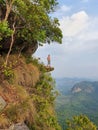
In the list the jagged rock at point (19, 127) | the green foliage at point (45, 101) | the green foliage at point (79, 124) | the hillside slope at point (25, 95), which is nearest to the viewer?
the jagged rock at point (19, 127)

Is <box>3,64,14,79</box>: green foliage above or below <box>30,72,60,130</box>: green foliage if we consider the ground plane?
above

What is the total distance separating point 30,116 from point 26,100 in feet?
4.53

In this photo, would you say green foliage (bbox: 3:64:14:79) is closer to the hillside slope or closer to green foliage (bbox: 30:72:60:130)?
the hillside slope

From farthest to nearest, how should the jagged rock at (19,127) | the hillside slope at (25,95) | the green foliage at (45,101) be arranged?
1. the green foliage at (45,101)
2. the hillside slope at (25,95)
3. the jagged rock at (19,127)

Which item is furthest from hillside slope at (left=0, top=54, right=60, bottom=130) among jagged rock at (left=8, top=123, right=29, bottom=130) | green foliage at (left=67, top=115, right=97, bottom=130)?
green foliage at (left=67, top=115, right=97, bottom=130)

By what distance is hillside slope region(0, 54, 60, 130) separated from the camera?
84.4 ft

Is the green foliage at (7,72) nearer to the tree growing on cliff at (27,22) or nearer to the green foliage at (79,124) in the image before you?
the tree growing on cliff at (27,22)

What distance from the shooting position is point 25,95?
95.5 ft

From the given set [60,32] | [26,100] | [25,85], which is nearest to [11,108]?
[26,100]

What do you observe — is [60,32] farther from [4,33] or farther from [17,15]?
[4,33]

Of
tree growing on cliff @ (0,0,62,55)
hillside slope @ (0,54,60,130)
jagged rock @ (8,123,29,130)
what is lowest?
jagged rock @ (8,123,29,130)

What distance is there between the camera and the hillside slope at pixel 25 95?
25719 mm

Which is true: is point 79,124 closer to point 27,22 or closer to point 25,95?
point 25,95

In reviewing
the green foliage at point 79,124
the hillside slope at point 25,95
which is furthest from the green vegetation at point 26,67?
the green foliage at point 79,124
